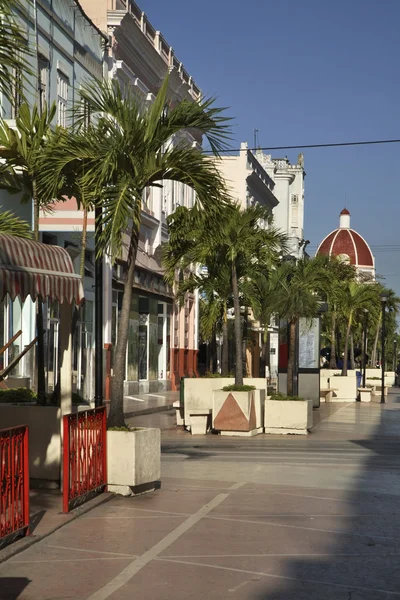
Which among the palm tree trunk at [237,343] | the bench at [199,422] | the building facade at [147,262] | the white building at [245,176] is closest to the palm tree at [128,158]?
the bench at [199,422]

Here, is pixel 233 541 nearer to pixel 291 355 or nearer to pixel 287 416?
pixel 287 416

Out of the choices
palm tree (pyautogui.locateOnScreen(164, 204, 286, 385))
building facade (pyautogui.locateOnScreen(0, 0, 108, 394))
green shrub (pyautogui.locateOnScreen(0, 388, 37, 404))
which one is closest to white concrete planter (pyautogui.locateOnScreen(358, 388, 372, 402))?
palm tree (pyautogui.locateOnScreen(164, 204, 286, 385))

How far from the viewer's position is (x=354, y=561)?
8.80 m

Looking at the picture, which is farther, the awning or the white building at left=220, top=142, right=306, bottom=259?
the white building at left=220, top=142, right=306, bottom=259

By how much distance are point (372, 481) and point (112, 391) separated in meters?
3.85

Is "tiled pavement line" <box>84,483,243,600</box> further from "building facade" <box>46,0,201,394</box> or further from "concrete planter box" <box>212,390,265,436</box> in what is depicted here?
"building facade" <box>46,0,201,394</box>

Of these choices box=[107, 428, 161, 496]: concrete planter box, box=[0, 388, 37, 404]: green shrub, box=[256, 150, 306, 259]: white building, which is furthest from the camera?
box=[256, 150, 306, 259]: white building

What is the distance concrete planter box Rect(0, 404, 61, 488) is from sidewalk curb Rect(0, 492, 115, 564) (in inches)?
30.3

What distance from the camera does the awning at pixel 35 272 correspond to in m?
10.0

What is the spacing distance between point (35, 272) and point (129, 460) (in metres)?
2.63

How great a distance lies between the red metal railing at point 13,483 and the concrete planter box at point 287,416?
13741mm

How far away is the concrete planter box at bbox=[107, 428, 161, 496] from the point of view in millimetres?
12008

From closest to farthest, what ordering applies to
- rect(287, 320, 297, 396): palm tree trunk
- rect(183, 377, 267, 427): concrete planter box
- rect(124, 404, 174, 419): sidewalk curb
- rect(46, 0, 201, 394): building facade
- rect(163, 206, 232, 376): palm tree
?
rect(287, 320, 297, 396): palm tree trunk, rect(183, 377, 267, 427): concrete planter box, rect(163, 206, 232, 376): palm tree, rect(124, 404, 174, 419): sidewalk curb, rect(46, 0, 201, 394): building facade

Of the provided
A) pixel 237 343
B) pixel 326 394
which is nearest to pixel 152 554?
pixel 237 343
